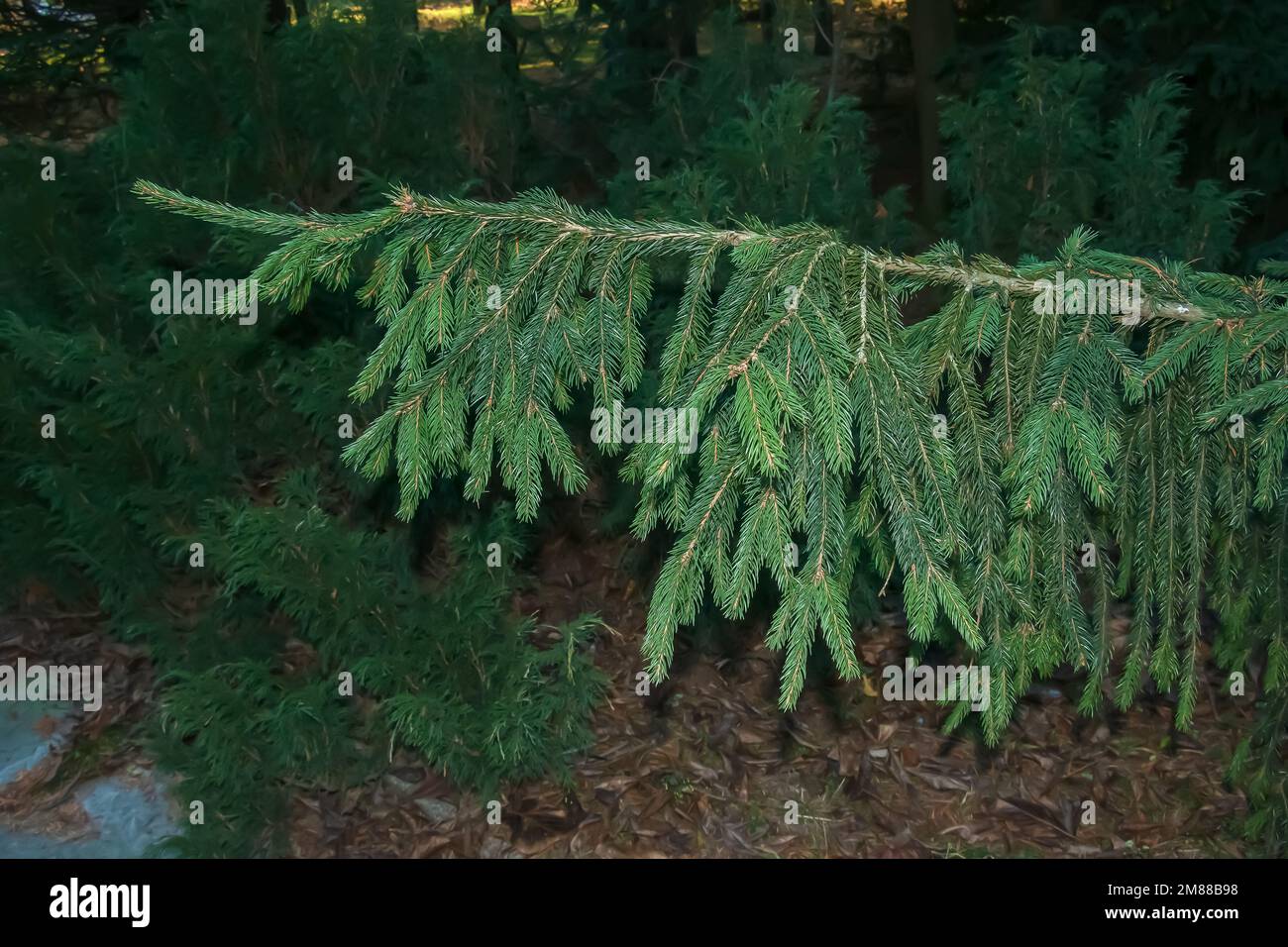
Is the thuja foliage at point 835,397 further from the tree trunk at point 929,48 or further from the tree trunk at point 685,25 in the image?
the tree trunk at point 685,25

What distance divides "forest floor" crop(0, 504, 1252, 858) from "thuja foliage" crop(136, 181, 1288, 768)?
1.79 meters

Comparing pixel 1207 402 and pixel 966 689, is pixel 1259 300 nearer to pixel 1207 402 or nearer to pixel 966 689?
pixel 1207 402

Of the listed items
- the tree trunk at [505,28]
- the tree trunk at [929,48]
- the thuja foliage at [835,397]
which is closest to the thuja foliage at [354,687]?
the thuja foliage at [835,397]

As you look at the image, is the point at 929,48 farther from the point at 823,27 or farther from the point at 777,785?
the point at 777,785

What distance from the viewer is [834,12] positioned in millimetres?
10055

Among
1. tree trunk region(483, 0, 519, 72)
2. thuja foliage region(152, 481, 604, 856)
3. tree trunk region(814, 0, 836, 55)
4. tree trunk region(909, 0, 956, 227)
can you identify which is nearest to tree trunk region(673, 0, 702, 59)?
tree trunk region(814, 0, 836, 55)

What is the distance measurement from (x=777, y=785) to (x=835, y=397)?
2834 mm

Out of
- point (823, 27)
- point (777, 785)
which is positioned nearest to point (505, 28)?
point (777, 785)

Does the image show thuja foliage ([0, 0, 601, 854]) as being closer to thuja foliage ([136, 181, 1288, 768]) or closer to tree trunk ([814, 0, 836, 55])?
thuja foliage ([136, 181, 1288, 768])

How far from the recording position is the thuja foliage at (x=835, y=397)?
7.59 feet

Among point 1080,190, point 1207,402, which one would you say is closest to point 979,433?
point 1207,402

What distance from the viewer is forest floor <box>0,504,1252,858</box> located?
4.47m

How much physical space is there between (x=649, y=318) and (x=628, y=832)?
82.1 inches

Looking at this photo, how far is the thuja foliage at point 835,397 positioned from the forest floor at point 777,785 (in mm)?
1785
